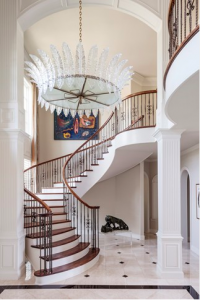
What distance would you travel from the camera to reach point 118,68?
4.39 m

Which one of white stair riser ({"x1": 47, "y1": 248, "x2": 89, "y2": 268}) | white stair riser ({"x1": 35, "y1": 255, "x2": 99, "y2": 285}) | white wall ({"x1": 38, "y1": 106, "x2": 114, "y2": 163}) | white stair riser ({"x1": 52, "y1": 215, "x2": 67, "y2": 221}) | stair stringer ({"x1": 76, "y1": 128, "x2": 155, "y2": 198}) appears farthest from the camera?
white wall ({"x1": 38, "y1": 106, "x2": 114, "y2": 163})

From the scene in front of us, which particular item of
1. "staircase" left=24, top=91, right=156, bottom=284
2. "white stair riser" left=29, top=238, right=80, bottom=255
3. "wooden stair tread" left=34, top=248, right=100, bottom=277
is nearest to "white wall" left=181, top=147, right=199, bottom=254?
"staircase" left=24, top=91, right=156, bottom=284

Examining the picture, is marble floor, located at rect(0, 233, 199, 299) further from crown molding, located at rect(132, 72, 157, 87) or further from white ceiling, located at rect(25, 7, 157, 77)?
crown molding, located at rect(132, 72, 157, 87)

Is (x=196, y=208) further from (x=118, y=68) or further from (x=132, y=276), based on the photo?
(x=118, y=68)

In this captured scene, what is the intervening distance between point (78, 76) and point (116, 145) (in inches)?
136

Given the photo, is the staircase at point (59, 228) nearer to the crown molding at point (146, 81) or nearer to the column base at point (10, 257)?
the column base at point (10, 257)

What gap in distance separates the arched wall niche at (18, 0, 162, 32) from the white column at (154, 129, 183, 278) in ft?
8.53

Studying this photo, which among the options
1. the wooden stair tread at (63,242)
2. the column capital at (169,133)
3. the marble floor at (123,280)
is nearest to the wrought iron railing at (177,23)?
the column capital at (169,133)

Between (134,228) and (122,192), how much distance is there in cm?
148

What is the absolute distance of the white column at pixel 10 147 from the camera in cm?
506

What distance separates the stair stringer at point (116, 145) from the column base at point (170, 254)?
2393 mm

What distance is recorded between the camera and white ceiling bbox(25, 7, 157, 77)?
6805mm

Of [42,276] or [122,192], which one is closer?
[42,276]

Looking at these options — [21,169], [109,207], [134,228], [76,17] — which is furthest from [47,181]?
[76,17]
